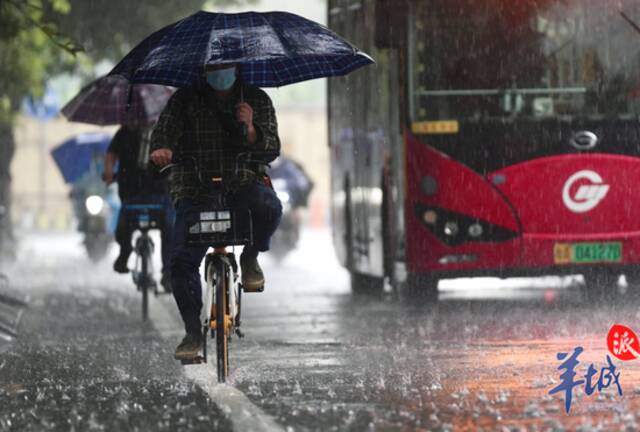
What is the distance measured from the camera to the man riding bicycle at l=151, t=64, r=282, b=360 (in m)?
9.54

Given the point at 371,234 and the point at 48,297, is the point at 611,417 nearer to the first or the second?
the point at 371,234

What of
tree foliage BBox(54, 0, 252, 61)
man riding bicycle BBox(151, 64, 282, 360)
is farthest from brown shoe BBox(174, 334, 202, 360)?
tree foliage BBox(54, 0, 252, 61)

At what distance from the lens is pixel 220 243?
942 centimetres

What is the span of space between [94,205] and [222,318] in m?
19.8

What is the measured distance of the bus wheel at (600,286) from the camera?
16.3 metres

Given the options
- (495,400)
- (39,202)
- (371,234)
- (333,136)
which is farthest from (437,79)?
(39,202)

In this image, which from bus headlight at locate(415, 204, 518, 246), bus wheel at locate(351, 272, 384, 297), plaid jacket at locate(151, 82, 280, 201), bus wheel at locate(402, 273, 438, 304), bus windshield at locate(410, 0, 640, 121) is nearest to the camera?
plaid jacket at locate(151, 82, 280, 201)

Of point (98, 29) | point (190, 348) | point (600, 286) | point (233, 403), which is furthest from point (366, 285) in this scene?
point (98, 29)

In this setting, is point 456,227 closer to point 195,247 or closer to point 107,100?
point 107,100

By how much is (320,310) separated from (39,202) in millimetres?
81432

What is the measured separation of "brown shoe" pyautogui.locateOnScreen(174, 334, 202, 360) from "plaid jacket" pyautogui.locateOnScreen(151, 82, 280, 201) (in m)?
0.76

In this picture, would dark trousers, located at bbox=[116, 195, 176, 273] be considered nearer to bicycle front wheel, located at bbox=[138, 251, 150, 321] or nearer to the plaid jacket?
bicycle front wheel, located at bbox=[138, 251, 150, 321]

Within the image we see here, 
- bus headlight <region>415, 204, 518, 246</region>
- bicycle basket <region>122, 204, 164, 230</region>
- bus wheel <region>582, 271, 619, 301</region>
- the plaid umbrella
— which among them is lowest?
bus wheel <region>582, 271, 619, 301</region>

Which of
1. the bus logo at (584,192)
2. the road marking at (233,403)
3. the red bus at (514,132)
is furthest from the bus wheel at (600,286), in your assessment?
the road marking at (233,403)
